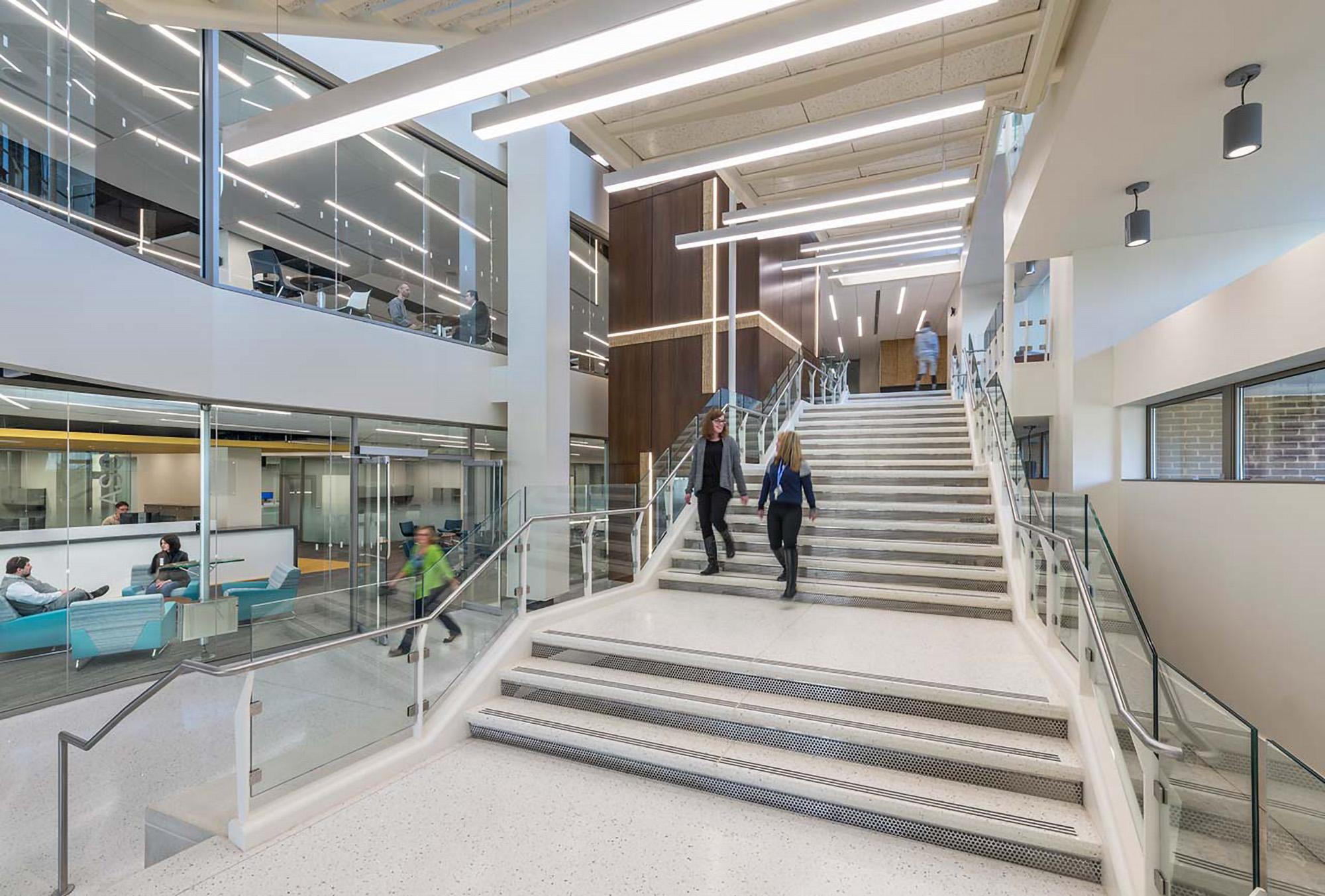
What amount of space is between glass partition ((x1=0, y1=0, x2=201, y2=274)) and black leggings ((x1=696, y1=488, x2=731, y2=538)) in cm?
575

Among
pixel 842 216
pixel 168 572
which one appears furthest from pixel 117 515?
pixel 842 216

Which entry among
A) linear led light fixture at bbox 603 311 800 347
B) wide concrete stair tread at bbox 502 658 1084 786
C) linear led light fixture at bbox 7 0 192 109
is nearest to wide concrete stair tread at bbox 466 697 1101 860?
Answer: wide concrete stair tread at bbox 502 658 1084 786

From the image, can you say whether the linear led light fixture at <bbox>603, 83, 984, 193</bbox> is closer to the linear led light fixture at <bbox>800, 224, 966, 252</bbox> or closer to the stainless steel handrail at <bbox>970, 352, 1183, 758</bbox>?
the stainless steel handrail at <bbox>970, 352, 1183, 758</bbox>

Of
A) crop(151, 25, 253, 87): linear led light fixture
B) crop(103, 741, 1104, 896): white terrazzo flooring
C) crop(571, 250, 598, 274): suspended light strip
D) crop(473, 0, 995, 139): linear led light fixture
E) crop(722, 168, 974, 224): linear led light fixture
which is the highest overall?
crop(151, 25, 253, 87): linear led light fixture

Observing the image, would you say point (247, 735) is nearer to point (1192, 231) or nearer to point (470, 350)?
point (470, 350)

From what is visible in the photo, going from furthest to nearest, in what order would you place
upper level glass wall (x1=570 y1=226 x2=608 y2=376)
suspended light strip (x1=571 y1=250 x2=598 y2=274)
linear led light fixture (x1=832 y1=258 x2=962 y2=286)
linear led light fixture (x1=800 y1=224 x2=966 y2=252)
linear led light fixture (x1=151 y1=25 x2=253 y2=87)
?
suspended light strip (x1=571 y1=250 x2=598 y2=274), upper level glass wall (x1=570 y1=226 x2=608 y2=376), linear led light fixture (x1=832 y1=258 x2=962 y2=286), linear led light fixture (x1=800 y1=224 x2=966 y2=252), linear led light fixture (x1=151 y1=25 x2=253 y2=87)

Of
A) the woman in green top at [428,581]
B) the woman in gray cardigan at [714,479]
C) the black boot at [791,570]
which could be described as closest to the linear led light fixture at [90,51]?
the woman in green top at [428,581]

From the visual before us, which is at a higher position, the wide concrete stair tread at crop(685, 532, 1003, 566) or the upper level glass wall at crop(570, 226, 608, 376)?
the upper level glass wall at crop(570, 226, 608, 376)

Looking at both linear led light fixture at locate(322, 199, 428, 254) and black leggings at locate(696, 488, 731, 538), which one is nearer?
black leggings at locate(696, 488, 731, 538)

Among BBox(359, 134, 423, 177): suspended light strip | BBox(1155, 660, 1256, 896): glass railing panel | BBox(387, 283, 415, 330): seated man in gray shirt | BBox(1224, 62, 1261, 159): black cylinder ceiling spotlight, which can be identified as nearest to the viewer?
BBox(1155, 660, 1256, 896): glass railing panel

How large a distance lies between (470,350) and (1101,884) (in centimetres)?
928

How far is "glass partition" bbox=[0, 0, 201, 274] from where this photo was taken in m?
5.20

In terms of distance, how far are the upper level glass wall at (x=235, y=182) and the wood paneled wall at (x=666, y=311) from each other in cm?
241

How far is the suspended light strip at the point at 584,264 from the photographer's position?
13859mm
